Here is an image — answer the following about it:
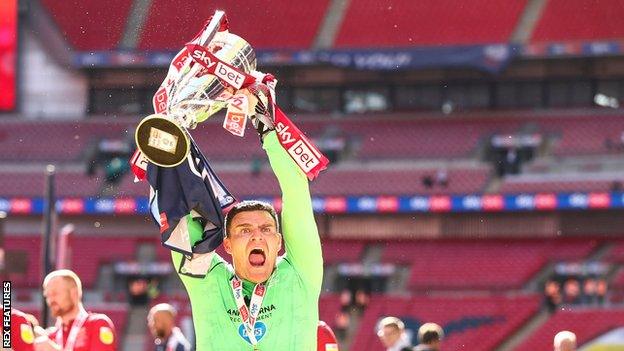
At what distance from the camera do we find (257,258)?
2783mm

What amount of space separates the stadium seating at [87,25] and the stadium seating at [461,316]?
19.0 feet

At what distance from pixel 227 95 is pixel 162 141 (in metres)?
0.28

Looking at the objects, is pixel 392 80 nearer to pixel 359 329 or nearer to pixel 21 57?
pixel 359 329

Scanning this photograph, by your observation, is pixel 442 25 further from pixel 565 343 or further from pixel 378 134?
pixel 565 343

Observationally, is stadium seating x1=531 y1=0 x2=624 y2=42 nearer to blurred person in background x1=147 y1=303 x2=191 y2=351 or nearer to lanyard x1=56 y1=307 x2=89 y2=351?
blurred person in background x1=147 y1=303 x2=191 y2=351

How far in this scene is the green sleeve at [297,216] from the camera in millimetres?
2824

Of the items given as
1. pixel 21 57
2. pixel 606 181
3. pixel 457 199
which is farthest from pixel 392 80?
pixel 21 57

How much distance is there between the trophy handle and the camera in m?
2.58

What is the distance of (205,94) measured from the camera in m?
2.84

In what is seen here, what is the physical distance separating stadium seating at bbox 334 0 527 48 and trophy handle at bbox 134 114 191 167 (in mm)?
18300

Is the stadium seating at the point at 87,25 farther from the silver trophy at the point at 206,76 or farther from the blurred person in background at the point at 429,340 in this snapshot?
the silver trophy at the point at 206,76

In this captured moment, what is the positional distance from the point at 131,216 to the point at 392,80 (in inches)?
200

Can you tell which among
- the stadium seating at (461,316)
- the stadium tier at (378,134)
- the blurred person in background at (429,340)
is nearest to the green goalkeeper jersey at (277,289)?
the blurred person in background at (429,340)

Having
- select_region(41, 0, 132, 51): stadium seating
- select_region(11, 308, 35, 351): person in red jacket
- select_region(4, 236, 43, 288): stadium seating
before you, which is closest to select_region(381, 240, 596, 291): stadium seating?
select_region(4, 236, 43, 288): stadium seating
